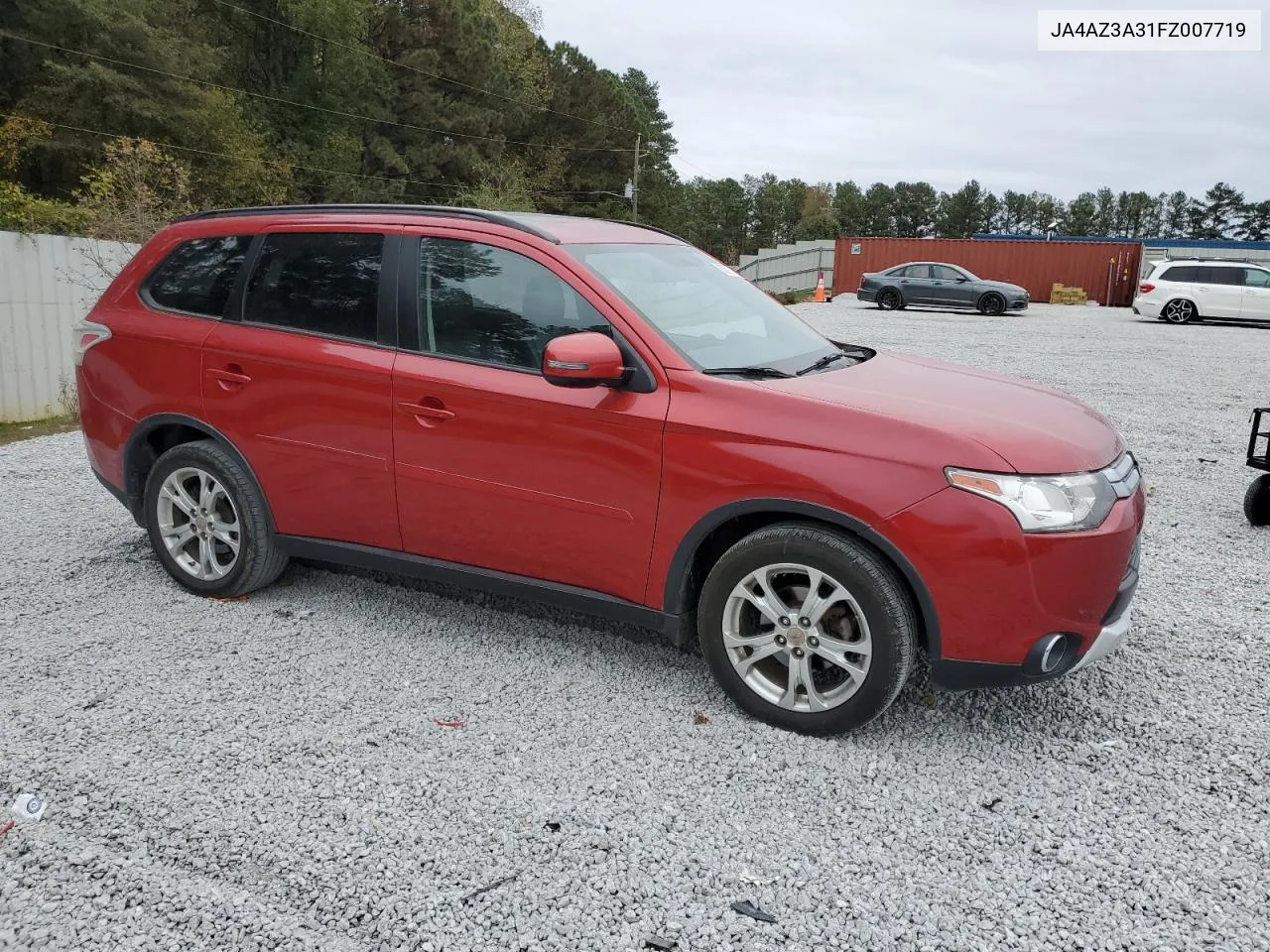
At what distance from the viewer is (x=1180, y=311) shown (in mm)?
24578

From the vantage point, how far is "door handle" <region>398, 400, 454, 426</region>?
3.85 m

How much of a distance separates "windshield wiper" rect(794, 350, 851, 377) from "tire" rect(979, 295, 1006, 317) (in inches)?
937

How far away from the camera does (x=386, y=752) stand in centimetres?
331

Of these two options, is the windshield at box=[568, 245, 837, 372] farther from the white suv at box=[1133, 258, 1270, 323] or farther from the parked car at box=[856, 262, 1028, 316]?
the white suv at box=[1133, 258, 1270, 323]

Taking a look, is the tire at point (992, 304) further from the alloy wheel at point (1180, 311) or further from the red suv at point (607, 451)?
the red suv at point (607, 451)

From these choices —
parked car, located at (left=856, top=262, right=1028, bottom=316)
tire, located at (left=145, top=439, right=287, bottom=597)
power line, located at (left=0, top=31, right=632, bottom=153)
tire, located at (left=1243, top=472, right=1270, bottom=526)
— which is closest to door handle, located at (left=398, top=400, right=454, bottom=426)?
tire, located at (left=145, top=439, right=287, bottom=597)

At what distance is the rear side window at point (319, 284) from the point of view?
13.6 ft

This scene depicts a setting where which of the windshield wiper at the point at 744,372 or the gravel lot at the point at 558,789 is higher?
the windshield wiper at the point at 744,372

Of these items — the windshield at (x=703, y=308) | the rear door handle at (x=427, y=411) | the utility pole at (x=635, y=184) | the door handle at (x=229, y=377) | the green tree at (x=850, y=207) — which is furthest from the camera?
the green tree at (x=850, y=207)

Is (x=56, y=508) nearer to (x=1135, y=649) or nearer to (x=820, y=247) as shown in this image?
(x=1135, y=649)

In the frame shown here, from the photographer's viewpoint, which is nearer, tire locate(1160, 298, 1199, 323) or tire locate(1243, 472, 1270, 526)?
tire locate(1243, 472, 1270, 526)

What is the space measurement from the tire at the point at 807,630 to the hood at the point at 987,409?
0.49 metres

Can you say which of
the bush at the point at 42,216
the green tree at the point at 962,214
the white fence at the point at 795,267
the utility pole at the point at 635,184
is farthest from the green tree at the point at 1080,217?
the bush at the point at 42,216

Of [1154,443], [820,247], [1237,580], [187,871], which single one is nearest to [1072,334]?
[1154,443]
